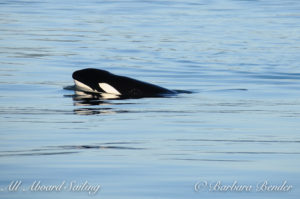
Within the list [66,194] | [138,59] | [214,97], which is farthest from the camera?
[138,59]

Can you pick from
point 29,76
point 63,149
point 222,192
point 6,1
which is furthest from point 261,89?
point 6,1

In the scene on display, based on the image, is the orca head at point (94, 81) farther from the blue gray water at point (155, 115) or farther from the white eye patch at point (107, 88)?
the blue gray water at point (155, 115)

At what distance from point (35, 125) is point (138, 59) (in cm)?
1110

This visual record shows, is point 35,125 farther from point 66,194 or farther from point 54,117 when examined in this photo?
point 66,194

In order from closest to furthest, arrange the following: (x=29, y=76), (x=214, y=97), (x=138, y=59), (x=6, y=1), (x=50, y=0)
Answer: (x=214, y=97)
(x=29, y=76)
(x=138, y=59)
(x=6, y=1)
(x=50, y=0)

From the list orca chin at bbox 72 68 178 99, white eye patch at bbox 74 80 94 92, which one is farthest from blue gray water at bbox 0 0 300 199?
orca chin at bbox 72 68 178 99

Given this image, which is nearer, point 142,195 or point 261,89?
point 142,195

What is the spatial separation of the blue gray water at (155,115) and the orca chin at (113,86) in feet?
1.22

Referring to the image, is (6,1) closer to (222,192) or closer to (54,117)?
(54,117)

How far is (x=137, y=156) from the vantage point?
9.10 meters

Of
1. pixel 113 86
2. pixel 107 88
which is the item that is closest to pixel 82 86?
pixel 107 88

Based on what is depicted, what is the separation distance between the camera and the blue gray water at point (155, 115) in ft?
26.7

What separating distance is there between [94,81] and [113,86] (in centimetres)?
36

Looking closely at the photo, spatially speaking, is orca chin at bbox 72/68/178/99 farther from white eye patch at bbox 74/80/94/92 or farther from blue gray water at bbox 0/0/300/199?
blue gray water at bbox 0/0/300/199
